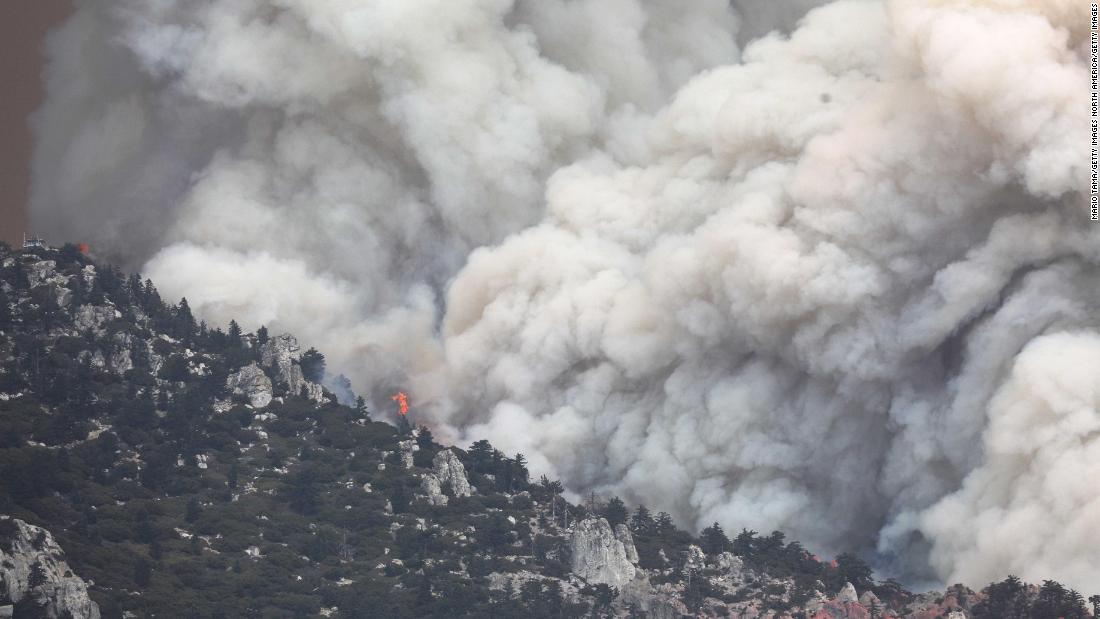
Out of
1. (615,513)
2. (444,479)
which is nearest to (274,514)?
(444,479)

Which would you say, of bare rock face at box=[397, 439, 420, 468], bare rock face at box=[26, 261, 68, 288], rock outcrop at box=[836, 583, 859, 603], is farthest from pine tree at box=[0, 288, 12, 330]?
rock outcrop at box=[836, 583, 859, 603]

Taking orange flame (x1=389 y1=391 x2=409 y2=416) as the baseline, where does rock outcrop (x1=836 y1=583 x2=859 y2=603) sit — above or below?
below

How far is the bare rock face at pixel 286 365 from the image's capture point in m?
133

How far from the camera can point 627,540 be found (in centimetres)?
12425

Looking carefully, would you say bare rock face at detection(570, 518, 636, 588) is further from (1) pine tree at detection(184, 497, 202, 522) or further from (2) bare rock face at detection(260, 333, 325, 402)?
(2) bare rock face at detection(260, 333, 325, 402)

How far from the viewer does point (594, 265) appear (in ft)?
454

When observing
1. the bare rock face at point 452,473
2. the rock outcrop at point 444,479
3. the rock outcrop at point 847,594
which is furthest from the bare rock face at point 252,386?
the rock outcrop at point 847,594

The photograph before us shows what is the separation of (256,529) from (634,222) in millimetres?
21962

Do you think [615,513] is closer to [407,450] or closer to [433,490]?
[433,490]

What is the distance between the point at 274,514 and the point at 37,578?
45.7ft

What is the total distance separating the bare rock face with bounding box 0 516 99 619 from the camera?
4390 inches

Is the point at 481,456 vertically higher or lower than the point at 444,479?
higher

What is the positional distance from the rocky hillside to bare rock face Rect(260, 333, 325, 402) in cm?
8

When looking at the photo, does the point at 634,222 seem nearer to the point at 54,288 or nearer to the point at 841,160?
the point at 841,160
